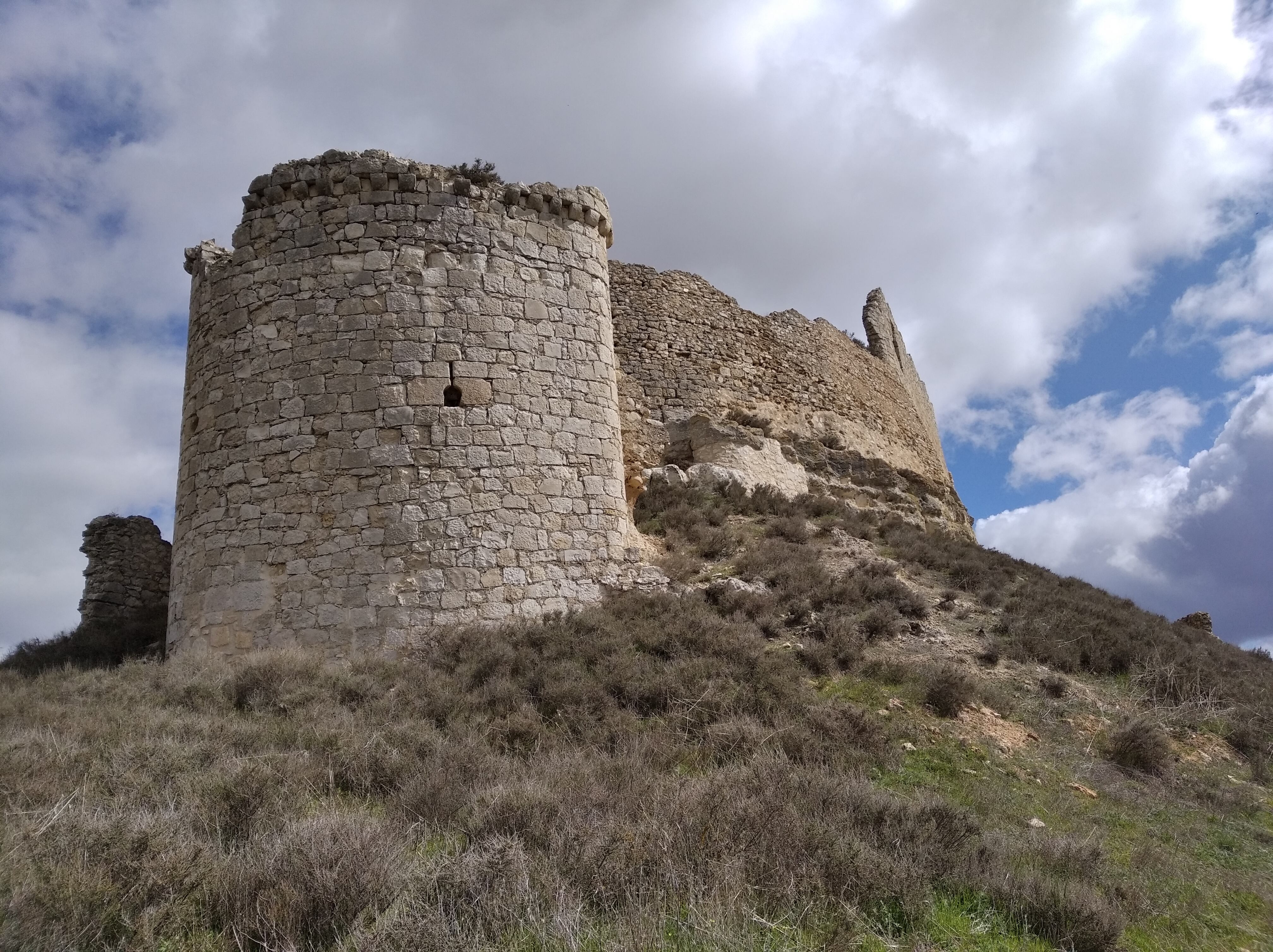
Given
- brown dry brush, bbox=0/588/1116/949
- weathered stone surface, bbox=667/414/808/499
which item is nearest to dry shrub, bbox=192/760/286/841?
brown dry brush, bbox=0/588/1116/949

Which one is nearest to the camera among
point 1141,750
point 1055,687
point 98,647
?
point 1141,750

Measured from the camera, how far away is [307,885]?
341 centimetres

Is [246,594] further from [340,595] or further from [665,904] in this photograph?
[665,904]

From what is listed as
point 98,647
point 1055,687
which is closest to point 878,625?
point 1055,687

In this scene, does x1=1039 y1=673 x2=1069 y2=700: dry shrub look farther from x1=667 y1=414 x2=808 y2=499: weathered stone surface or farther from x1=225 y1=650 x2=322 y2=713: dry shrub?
x1=225 y1=650 x2=322 y2=713: dry shrub

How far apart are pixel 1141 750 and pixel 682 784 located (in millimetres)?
4076

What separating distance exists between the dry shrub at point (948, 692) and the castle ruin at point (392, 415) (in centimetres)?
323

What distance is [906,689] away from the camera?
723 cm

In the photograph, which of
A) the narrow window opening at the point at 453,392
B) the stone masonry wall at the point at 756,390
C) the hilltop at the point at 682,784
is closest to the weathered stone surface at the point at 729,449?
the stone masonry wall at the point at 756,390

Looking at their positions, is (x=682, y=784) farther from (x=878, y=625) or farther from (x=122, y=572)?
(x=122, y=572)

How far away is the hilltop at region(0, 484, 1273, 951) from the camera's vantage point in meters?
3.39

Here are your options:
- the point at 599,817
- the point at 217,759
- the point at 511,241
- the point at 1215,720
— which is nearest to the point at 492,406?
the point at 511,241

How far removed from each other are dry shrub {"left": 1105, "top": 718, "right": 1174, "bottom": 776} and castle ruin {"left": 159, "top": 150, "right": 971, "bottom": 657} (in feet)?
15.1

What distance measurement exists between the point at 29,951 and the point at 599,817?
2300 millimetres
